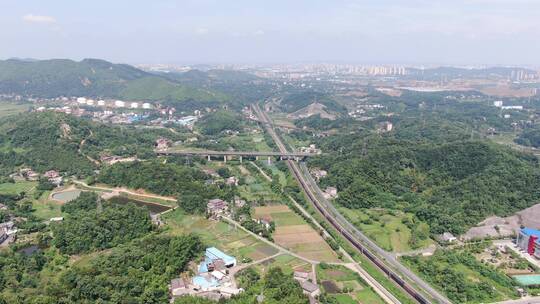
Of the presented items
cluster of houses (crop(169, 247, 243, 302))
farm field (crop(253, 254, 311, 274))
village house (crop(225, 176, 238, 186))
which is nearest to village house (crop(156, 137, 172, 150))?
village house (crop(225, 176, 238, 186))

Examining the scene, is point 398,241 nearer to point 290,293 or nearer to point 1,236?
point 290,293

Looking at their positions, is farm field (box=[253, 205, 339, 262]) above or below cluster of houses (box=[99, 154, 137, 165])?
below

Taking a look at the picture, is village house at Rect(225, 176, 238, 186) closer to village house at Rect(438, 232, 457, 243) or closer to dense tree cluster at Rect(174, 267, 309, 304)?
dense tree cluster at Rect(174, 267, 309, 304)

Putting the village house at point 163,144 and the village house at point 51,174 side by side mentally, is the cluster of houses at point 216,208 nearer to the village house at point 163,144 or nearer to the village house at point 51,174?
the village house at point 51,174

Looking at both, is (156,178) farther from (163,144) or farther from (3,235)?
(163,144)

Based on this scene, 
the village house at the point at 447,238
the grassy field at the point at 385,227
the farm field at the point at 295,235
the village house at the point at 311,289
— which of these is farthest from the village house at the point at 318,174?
the village house at the point at 311,289

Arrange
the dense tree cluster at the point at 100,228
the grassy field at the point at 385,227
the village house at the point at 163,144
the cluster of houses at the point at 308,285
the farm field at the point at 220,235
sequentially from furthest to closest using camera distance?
1. the village house at the point at 163,144
2. the grassy field at the point at 385,227
3. the farm field at the point at 220,235
4. the dense tree cluster at the point at 100,228
5. the cluster of houses at the point at 308,285

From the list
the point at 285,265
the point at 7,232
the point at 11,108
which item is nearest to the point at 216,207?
the point at 285,265
